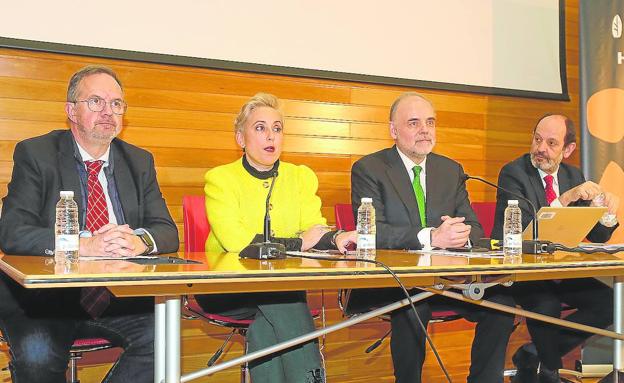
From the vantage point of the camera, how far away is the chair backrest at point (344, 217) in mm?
3297

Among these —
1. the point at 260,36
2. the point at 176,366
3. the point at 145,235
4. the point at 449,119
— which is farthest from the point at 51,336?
the point at 449,119

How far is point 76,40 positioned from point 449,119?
7.45ft

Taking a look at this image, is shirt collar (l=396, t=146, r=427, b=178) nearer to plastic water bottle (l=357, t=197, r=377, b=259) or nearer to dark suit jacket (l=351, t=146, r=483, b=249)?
dark suit jacket (l=351, t=146, r=483, b=249)

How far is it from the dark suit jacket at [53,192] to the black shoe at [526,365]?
1.94m

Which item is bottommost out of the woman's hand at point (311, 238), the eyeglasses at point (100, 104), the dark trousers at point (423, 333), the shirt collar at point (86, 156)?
the dark trousers at point (423, 333)

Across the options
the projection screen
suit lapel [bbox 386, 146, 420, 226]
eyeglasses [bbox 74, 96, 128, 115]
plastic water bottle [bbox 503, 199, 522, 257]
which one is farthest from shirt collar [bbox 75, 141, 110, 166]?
plastic water bottle [bbox 503, 199, 522, 257]

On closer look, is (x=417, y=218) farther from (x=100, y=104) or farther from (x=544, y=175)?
(x=100, y=104)

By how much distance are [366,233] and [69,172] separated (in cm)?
109

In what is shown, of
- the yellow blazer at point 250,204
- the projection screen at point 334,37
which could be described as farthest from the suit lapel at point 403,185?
the projection screen at point 334,37

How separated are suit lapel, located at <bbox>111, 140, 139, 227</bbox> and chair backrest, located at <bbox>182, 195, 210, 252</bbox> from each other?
322mm

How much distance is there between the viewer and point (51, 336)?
234 cm

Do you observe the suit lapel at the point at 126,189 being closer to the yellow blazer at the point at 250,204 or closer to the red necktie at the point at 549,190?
the yellow blazer at the point at 250,204

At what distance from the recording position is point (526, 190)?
11.8 feet

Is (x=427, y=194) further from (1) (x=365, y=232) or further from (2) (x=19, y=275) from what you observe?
(2) (x=19, y=275)
